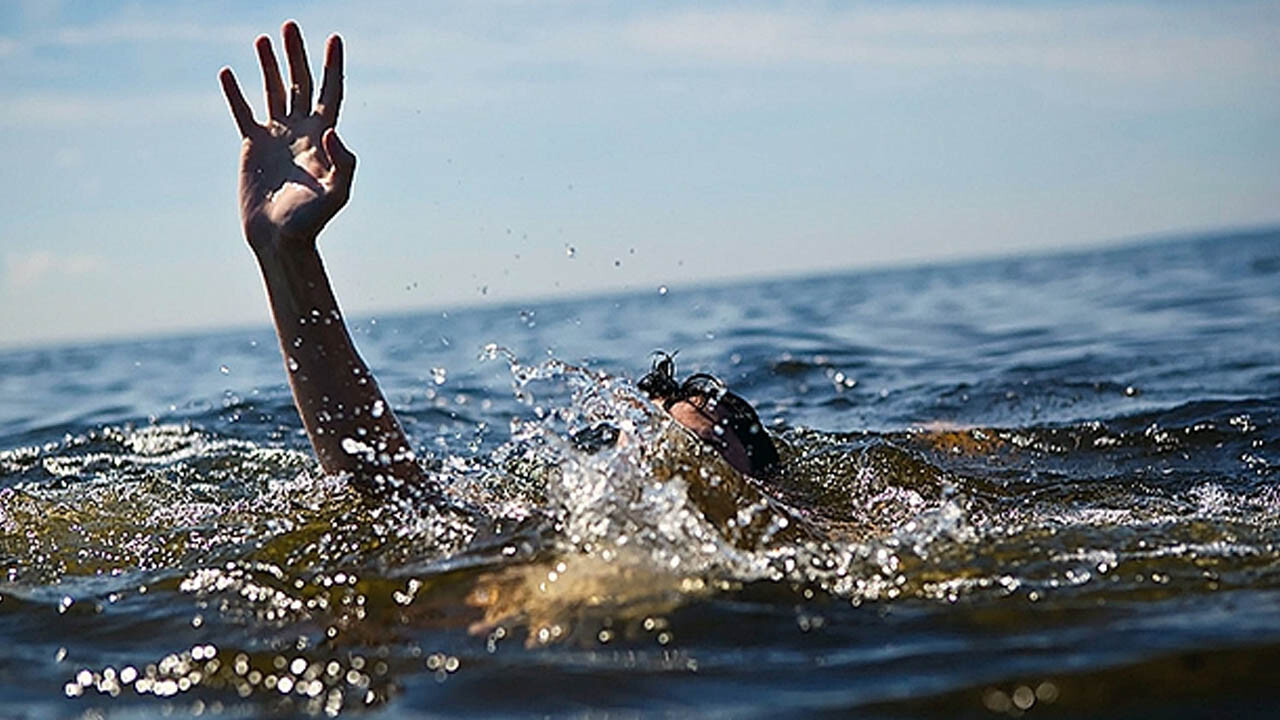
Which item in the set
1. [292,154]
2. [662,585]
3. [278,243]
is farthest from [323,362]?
[662,585]

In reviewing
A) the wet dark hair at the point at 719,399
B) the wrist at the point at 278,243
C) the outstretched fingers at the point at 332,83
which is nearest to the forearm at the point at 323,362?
the wrist at the point at 278,243

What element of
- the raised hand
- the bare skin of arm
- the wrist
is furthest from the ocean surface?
the raised hand

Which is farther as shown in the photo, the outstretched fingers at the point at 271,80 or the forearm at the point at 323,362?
the outstretched fingers at the point at 271,80

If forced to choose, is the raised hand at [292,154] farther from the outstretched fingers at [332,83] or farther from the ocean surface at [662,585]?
the ocean surface at [662,585]

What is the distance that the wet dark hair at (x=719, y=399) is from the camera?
541cm

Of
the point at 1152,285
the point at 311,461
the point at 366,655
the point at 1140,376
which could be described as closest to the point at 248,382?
the point at 311,461

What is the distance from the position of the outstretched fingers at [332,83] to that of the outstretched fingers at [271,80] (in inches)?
6.0

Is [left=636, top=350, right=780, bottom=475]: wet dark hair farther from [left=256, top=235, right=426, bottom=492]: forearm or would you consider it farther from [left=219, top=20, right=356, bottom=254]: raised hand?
[left=219, top=20, right=356, bottom=254]: raised hand

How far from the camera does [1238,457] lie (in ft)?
23.0

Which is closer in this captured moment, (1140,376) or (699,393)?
(699,393)

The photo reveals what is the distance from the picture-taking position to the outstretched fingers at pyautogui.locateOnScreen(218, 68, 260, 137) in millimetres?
4582

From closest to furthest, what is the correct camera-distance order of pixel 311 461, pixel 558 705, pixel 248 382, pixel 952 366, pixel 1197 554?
pixel 558 705
pixel 1197 554
pixel 311 461
pixel 952 366
pixel 248 382

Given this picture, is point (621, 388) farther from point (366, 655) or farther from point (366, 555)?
point (366, 655)

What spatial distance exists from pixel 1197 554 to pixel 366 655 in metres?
2.30
